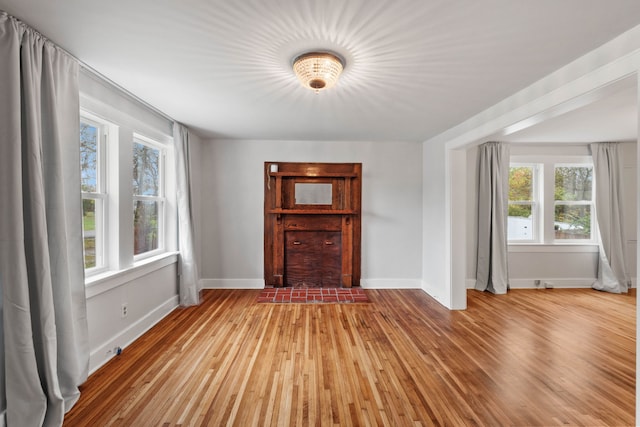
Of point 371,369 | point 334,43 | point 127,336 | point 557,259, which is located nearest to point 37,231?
point 127,336

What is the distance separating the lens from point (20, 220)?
1.59 metres

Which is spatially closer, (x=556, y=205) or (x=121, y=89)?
(x=121, y=89)

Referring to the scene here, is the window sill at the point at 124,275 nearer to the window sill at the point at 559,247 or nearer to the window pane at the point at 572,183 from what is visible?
the window sill at the point at 559,247

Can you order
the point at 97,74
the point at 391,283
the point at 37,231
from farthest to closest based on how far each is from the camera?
the point at 391,283, the point at 97,74, the point at 37,231

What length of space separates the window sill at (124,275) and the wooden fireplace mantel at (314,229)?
1528 millimetres

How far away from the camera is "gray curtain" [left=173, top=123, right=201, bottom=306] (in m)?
3.67

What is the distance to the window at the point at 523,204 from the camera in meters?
4.86

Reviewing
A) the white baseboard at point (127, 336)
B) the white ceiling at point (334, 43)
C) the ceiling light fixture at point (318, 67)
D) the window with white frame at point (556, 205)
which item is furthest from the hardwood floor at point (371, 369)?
the white ceiling at point (334, 43)

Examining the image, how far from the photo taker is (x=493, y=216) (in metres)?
4.46

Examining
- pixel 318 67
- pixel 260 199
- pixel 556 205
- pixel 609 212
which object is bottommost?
pixel 609 212

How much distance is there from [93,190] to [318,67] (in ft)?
7.43

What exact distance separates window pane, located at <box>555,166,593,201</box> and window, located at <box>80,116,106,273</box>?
21.0ft

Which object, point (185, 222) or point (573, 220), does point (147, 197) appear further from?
point (573, 220)

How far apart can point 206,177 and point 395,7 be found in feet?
12.5
